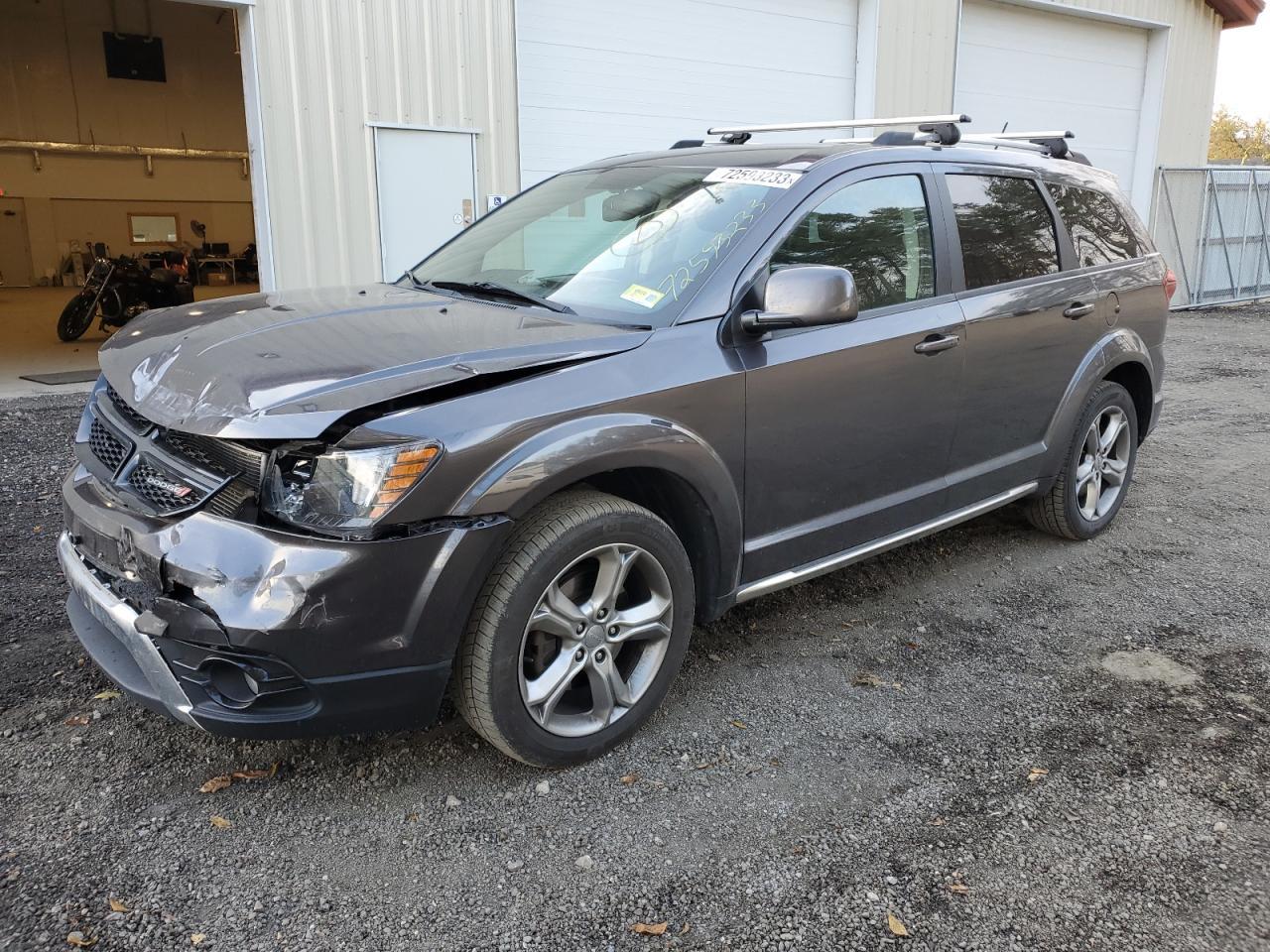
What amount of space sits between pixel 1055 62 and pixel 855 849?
47.2 feet

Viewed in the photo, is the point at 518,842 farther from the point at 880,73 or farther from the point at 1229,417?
the point at 880,73

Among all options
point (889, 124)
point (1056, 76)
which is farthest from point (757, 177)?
point (1056, 76)

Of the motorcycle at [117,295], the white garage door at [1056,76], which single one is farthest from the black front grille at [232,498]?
the white garage door at [1056,76]

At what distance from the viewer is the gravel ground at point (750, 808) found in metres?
2.30

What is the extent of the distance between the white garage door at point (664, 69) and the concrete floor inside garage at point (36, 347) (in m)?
3.70

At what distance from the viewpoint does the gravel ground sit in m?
2.30

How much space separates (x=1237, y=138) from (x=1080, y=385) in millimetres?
74313

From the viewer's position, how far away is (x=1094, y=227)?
468 cm

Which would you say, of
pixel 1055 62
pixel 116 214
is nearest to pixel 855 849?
pixel 1055 62

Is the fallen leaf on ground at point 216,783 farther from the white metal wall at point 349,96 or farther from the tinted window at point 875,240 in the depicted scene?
the white metal wall at point 349,96

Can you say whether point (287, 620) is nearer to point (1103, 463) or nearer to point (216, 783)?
point (216, 783)

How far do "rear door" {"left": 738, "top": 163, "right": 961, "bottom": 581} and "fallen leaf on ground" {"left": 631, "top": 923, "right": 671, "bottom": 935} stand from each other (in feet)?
4.09

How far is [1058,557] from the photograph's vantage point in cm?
477

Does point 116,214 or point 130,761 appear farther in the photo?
point 116,214
